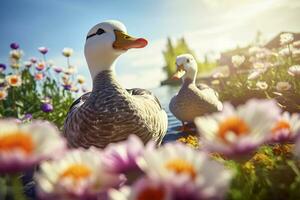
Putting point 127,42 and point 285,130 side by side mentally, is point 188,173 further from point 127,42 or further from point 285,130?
point 127,42

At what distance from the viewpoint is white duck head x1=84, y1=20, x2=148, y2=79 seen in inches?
124

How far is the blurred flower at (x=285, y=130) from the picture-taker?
1.15 meters

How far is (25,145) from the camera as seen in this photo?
796 mm

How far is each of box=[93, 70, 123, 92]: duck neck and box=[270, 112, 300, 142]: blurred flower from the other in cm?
189

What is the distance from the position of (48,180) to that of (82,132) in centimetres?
193

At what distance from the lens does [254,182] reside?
4.18 ft

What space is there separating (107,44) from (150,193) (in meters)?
2.58

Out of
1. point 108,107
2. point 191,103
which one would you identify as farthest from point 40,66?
point 108,107

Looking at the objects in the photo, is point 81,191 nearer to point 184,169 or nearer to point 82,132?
point 184,169

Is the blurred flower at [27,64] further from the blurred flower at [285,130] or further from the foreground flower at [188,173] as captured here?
the foreground flower at [188,173]

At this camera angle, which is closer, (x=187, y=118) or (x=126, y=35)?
(x=126, y=35)

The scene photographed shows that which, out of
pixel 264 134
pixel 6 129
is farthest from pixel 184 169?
pixel 6 129

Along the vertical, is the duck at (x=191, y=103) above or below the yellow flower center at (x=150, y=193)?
below

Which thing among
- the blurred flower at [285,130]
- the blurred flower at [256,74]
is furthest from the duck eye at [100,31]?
the blurred flower at [256,74]
